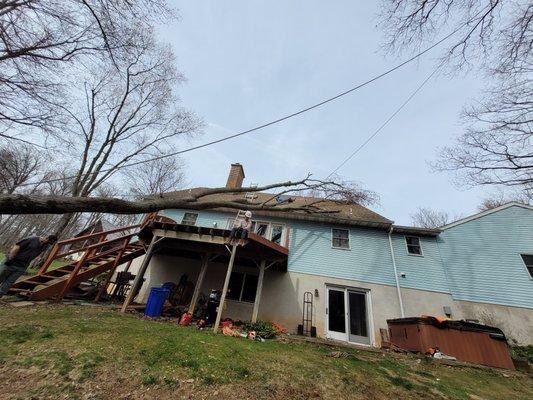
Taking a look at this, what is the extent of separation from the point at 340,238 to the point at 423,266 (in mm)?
3647

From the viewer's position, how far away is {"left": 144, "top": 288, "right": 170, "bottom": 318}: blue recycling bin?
7.79 meters

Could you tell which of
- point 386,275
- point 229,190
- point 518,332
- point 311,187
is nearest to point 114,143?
point 229,190

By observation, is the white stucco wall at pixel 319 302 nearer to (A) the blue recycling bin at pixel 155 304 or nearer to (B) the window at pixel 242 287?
(B) the window at pixel 242 287

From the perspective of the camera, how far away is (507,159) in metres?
8.22

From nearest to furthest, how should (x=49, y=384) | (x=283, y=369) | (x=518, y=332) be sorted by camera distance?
1. (x=49, y=384)
2. (x=283, y=369)
3. (x=518, y=332)

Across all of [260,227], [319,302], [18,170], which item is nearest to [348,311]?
[319,302]

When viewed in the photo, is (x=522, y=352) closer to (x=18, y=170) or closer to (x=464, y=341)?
(x=464, y=341)

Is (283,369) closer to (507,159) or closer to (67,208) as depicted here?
(67,208)

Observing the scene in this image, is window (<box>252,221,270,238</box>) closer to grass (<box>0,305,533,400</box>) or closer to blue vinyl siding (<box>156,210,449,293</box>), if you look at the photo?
blue vinyl siding (<box>156,210,449,293</box>)

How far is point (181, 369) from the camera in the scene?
389 centimetres

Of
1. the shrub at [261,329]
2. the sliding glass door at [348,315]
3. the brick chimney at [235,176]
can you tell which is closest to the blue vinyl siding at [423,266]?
the sliding glass door at [348,315]

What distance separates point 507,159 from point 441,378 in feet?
23.9

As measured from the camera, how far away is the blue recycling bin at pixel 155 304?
7.79m

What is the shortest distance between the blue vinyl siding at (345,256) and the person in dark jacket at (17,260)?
8.65 m
